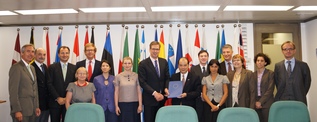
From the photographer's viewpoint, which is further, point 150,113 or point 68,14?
point 68,14

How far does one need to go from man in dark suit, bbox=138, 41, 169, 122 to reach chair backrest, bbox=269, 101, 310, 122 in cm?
157

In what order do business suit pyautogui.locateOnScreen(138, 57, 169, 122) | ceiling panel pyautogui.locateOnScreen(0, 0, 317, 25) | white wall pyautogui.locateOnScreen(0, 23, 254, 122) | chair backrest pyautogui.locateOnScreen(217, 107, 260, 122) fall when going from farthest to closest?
white wall pyautogui.locateOnScreen(0, 23, 254, 122), ceiling panel pyautogui.locateOnScreen(0, 0, 317, 25), business suit pyautogui.locateOnScreen(138, 57, 169, 122), chair backrest pyautogui.locateOnScreen(217, 107, 260, 122)

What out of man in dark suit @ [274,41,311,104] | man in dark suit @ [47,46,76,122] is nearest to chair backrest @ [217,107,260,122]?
man in dark suit @ [274,41,311,104]

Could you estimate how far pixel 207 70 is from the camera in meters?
4.10

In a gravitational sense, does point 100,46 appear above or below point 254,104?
above

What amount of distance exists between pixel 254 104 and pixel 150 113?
60.0 inches

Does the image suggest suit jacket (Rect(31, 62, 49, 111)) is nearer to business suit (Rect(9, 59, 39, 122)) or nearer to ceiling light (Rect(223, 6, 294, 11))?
business suit (Rect(9, 59, 39, 122))

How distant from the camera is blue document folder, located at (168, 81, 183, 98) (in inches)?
146

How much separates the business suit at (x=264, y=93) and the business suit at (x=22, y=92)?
3.15 m

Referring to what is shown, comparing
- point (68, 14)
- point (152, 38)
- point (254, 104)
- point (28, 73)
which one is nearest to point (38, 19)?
point (68, 14)

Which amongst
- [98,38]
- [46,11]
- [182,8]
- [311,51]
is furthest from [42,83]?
[311,51]

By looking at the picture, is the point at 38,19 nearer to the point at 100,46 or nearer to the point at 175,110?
the point at 100,46

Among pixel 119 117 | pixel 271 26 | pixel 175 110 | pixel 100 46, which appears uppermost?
pixel 271 26

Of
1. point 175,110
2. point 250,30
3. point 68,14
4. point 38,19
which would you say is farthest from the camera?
point 250,30
